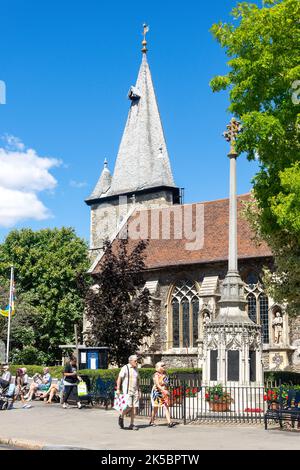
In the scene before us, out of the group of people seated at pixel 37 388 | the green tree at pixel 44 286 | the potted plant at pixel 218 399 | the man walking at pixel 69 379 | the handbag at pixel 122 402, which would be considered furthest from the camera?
the green tree at pixel 44 286

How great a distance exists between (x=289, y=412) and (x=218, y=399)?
10.5 feet

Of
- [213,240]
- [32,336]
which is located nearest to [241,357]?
[213,240]

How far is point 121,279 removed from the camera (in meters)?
26.2

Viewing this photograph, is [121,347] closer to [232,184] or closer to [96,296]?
[96,296]

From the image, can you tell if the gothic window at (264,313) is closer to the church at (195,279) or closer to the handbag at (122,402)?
the church at (195,279)

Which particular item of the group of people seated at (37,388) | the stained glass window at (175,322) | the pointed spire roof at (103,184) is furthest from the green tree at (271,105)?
the pointed spire roof at (103,184)

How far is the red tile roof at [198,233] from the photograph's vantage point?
1261 inches

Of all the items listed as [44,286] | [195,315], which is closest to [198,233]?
[195,315]

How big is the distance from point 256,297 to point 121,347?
350 inches

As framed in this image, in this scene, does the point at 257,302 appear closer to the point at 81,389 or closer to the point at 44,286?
the point at 81,389

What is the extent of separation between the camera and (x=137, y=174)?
5091 cm

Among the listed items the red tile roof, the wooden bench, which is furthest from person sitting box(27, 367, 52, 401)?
the red tile roof

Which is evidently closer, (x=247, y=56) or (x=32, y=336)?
(x=247, y=56)

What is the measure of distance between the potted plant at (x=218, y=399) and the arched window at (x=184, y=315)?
56.1 ft
